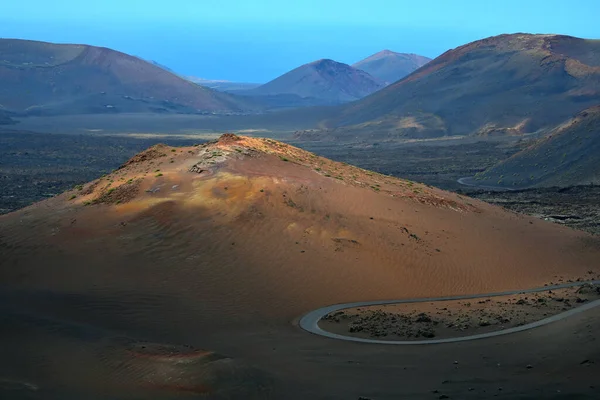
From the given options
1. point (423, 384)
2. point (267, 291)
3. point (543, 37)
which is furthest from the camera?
point (543, 37)

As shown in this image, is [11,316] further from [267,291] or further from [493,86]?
[493,86]

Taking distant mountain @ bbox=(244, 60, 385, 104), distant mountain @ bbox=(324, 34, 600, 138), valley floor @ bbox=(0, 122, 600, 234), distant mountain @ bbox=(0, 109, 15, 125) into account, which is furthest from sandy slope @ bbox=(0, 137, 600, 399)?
distant mountain @ bbox=(244, 60, 385, 104)

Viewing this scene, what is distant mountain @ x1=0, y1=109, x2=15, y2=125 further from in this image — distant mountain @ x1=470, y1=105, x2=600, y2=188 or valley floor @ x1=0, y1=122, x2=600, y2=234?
distant mountain @ x1=470, y1=105, x2=600, y2=188

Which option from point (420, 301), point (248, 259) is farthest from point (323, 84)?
point (420, 301)

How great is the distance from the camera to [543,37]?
379 feet

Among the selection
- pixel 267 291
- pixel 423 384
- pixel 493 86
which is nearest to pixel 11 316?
pixel 267 291

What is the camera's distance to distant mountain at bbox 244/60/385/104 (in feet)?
604

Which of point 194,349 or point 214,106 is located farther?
point 214,106

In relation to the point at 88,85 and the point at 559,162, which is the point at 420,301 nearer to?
the point at 559,162

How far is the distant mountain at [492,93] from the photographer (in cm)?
9600

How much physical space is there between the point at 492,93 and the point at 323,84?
88.2m

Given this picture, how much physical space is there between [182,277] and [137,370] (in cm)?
613

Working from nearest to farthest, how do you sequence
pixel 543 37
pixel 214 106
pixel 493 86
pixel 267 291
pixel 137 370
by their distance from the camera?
1. pixel 137 370
2. pixel 267 291
3. pixel 493 86
4. pixel 543 37
5. pixel 214 106

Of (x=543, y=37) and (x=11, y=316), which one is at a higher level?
(x=543, y=37)
